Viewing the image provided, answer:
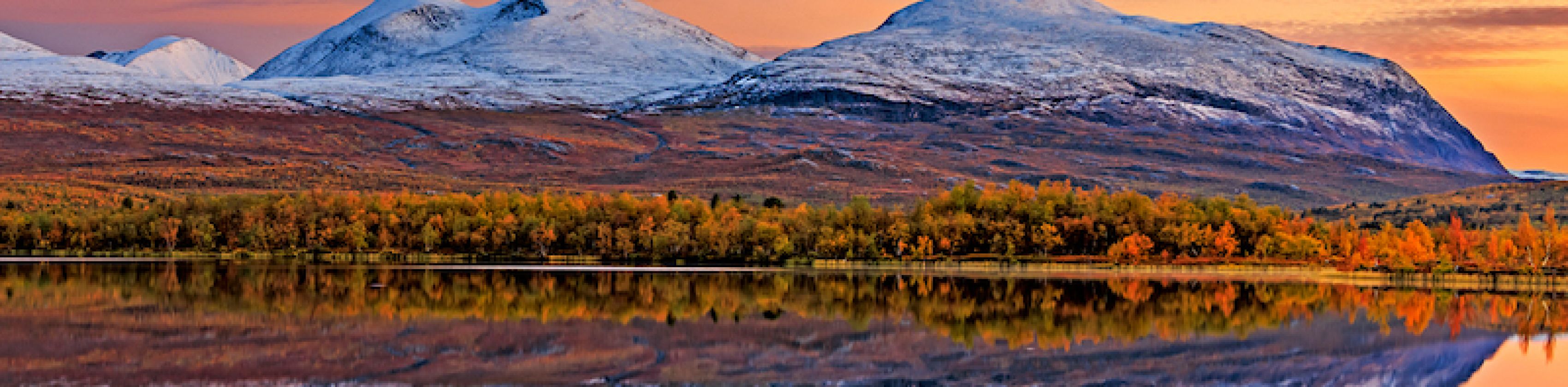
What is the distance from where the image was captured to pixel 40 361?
3231 cm

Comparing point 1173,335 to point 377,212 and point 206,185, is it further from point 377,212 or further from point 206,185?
point 206,185

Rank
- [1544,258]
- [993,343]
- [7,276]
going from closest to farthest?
[993,343], [7,276], [1544,258]

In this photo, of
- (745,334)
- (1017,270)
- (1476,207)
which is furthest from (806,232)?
(1476,207)

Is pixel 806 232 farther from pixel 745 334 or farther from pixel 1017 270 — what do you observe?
pixel 745 334

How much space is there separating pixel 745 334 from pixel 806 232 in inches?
2149

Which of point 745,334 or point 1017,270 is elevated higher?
point 745,334


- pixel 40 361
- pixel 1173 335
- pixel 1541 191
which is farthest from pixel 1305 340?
pixel 1541 191

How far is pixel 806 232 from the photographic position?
95.4 metres

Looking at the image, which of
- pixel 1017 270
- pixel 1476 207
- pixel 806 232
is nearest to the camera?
pixel 1017 270

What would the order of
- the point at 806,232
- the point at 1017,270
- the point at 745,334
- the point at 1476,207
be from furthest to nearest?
the point at 1476,207, the point at 806,232, the point at 1017,270, the point at 745,334

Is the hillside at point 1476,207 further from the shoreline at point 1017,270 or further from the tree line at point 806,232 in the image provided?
the shoreline at point 1017,270

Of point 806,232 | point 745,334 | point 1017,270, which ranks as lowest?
point 1017,270

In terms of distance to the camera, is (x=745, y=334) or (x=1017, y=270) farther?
(x=1017, y=270)

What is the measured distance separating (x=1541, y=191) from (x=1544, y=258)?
80.1 meters
